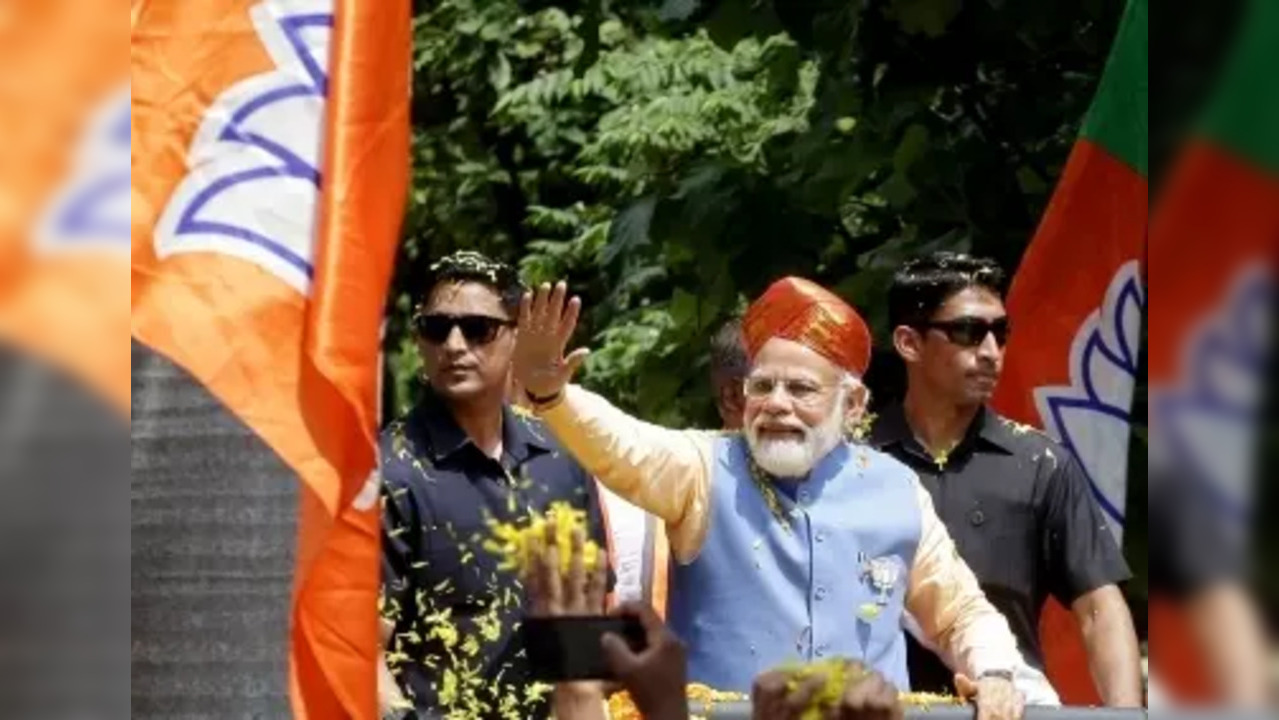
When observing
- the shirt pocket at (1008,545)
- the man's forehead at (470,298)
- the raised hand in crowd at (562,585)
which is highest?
the man's forehead at (470,298)

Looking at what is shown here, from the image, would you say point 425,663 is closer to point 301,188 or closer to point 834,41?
point 301,188

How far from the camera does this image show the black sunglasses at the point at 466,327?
6242mm

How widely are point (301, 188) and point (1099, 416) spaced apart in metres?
3.64

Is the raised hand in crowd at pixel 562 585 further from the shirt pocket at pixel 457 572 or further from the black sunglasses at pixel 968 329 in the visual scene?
the black sunglasses at pixel 968 329

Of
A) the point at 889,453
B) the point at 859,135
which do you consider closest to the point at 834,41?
the point at 859,135

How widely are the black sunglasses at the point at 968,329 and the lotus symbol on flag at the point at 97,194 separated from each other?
4.13 metres

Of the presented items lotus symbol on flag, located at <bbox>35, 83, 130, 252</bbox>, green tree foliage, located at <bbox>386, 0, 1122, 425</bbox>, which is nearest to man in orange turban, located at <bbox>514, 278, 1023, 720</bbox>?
lotus symbol on flag, located at <bbox>35, 83, 130, 252</bbox>

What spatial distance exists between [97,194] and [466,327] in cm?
362

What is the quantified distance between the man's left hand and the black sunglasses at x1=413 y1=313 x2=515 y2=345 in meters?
1.28

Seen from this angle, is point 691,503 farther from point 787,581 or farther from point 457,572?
point 457,572

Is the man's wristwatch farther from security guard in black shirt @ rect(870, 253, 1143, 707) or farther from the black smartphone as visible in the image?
the black smartphone

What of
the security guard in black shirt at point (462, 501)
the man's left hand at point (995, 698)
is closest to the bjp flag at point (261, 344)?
the security guard in black shirt at point (462, 501)

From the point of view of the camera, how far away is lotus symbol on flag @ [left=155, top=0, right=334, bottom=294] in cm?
441

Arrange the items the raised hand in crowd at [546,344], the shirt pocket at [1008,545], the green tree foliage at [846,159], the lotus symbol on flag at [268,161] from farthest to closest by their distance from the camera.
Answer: the green tree foliage at [846,159] → the shirt pocket at [1008,545] → the raised hand in crowd at [546,344] → the lotus symbol on flag at [268,161]
